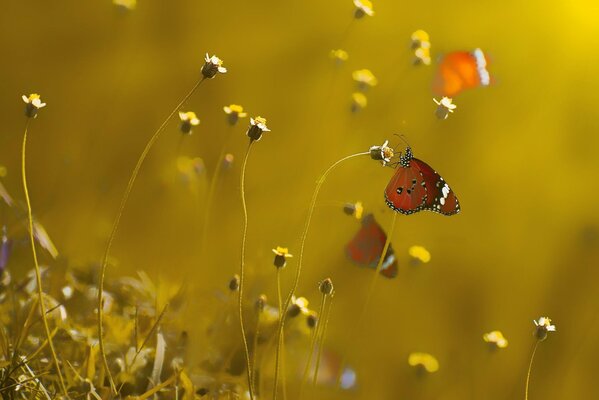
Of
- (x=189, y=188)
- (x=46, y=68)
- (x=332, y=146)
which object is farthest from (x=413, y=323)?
(x=46, y=68)

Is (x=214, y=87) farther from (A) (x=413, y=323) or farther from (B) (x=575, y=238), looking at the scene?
(B) (x=575, y=238)

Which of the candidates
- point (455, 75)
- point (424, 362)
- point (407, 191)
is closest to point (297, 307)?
point (407, 191)

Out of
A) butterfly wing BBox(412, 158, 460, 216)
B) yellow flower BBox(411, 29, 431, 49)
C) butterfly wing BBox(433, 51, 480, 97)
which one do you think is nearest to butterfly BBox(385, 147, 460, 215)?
butterfly wing BBox(412, 158, 460, 216)

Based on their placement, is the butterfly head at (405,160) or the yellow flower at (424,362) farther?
the yellow flower at (424,362)

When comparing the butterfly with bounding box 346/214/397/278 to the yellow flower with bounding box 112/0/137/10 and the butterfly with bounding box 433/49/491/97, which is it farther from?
the yellow flower with bounding box 112/0/137/10

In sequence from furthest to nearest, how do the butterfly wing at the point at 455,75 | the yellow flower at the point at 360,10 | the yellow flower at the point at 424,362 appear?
the butterfly wing at the point at 455,75 → the yellow flower at the point at 424,362 → the yellow flower at the point at 360,10

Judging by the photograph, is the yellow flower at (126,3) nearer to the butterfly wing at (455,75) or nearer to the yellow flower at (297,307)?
the butterfly wing at (455,75)

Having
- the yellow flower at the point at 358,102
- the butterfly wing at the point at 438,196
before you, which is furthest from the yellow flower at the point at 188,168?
the butterfly wing at the point at 438,196
